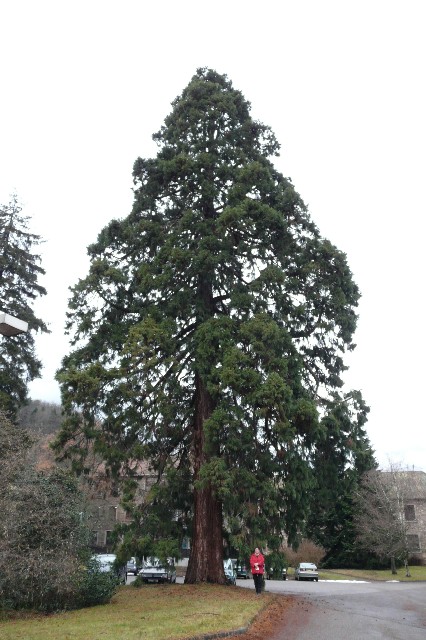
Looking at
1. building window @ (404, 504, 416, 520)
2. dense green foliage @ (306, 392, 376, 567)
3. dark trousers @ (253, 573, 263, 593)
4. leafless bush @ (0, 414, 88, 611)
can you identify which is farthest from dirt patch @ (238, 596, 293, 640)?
building window @ (404, 504, 416, 520)

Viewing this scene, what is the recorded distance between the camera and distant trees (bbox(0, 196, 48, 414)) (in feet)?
84.3

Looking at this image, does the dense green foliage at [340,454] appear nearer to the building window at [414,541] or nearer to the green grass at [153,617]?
the green grass at [153,617]

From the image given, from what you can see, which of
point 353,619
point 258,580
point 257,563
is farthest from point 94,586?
point 353,619

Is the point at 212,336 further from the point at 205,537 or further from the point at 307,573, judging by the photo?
the point at 307,573

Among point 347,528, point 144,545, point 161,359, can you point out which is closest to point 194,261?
point 161,359

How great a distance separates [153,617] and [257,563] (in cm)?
448

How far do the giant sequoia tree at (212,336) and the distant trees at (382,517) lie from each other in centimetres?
2667

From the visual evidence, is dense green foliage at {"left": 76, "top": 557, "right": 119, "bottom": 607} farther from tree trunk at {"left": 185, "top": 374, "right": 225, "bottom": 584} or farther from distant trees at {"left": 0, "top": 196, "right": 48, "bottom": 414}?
distant trees at {"left": 0, "top": 196, "right": 48, "bottom": 414}

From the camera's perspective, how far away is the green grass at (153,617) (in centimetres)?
930

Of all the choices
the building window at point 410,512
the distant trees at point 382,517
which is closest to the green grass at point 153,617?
the distant trees at point 382,517

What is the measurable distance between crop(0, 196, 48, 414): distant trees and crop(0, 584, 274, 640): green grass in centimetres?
1294

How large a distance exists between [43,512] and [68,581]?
5.21 feet

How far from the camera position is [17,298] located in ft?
89.2

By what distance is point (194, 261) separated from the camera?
17.1 m
